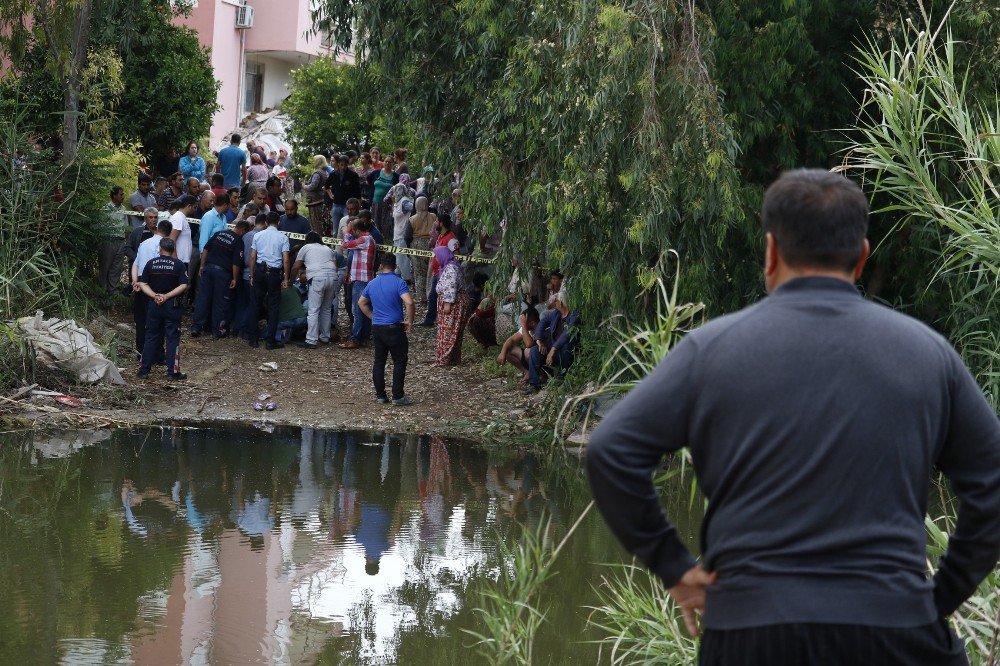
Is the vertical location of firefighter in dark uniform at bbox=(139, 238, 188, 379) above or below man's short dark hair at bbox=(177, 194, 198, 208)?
below

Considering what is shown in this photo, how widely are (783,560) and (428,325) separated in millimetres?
16565

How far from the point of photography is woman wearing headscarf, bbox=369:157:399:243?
2052 cm

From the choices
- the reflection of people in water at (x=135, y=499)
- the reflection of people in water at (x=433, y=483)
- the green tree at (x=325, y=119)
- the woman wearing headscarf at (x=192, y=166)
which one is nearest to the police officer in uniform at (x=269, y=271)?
the reflection of people in water at (x=433, y=483)

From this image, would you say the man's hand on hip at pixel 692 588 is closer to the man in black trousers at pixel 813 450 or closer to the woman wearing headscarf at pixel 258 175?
the man in black trousers at pixel 813 450

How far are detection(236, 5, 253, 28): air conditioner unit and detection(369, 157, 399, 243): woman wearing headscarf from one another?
66.9ft

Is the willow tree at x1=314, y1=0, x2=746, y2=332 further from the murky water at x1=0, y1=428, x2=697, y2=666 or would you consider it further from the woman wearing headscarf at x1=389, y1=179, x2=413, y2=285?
the woman wearing headscarf at x1=389, y1=179, x2=413, y2=285

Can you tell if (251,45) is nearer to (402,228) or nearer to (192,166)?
Result: (192,166)

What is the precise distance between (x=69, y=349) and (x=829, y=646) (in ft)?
42.0

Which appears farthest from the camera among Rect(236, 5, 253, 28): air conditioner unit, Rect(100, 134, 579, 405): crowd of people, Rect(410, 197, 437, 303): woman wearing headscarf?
Rect(236, 5, 253, 28): air conditioner unit

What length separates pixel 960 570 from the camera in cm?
278

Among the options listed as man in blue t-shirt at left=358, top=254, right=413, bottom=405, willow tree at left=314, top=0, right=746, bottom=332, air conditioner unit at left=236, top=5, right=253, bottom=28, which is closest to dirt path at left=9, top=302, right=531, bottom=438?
man in blue t-shirt at left=358, top=254, right=413, bottom=405

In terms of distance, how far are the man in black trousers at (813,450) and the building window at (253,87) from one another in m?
39.7

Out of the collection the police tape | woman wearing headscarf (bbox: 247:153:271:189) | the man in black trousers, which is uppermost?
woman wearing headscarf (bbox: 247:153:271:189)

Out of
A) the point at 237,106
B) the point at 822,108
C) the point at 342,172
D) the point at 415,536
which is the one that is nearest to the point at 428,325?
the point at 342,172
